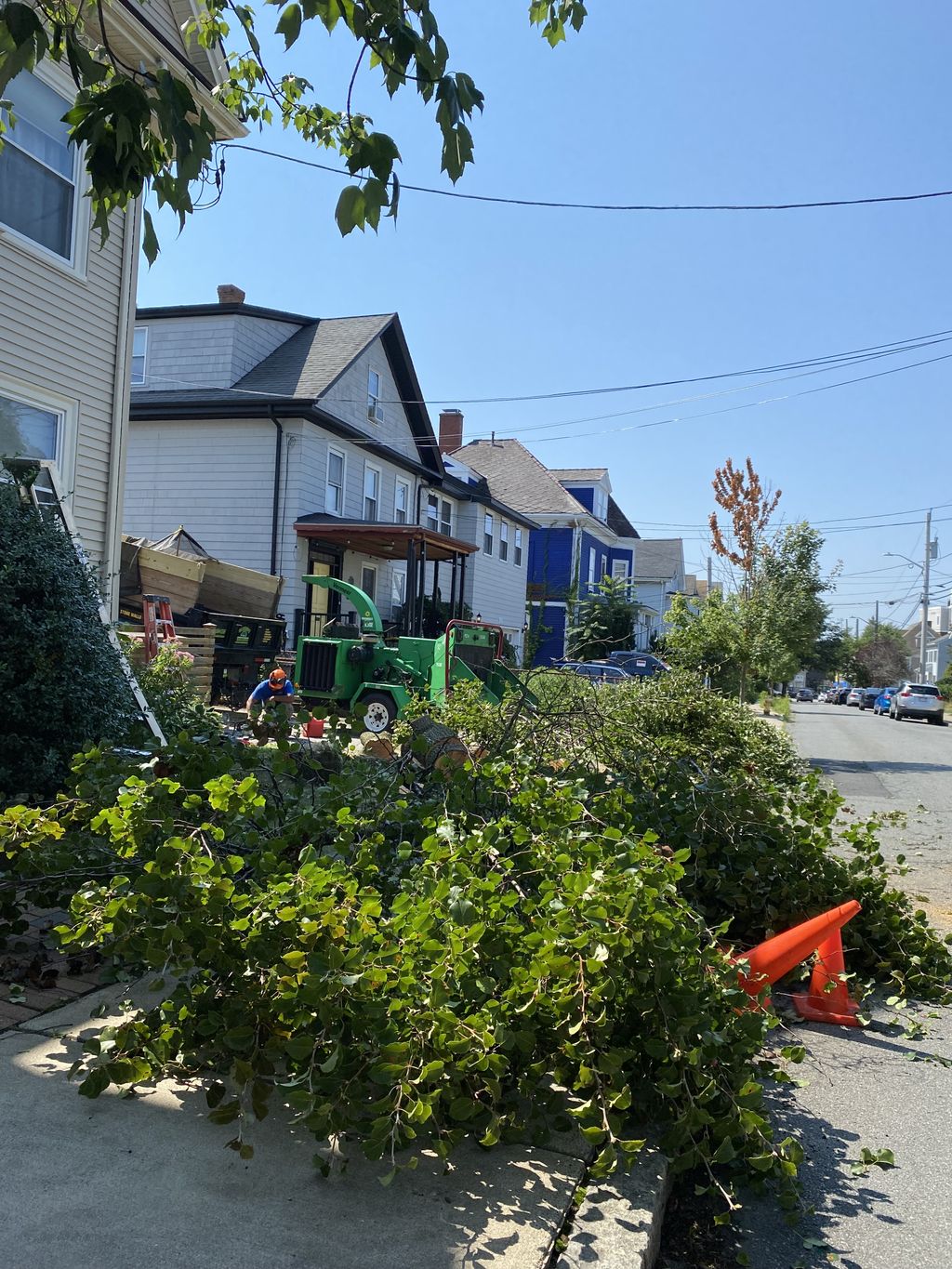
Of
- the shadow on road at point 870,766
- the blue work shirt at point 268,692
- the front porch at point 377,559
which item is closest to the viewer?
the blue work shirt at point 268,692

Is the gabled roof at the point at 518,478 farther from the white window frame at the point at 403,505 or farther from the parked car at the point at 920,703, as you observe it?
the parked car at the point at 920,703

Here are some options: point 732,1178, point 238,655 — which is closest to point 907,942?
point 732,1178

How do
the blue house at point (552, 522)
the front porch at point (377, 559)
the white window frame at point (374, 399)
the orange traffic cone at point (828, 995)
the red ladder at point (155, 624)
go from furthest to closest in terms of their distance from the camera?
1. the blue house at point (552, 522)
2. the white window frame at point (374, 399)
3. the front porch at point (377, 559)
4. the red ladder at point (155, 624)
5. the orange traffic cone at point (828, 995)

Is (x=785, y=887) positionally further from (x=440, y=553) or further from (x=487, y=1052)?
(x=440, y=553)

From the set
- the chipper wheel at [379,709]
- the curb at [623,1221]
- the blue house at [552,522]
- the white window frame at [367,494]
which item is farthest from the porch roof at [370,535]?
the curb at [623,1221]

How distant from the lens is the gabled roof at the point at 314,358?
65.8 feet

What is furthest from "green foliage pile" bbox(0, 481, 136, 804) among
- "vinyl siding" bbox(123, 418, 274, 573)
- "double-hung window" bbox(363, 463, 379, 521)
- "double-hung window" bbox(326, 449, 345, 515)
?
"double-hung window" bbox(363, 463, 379, 521)

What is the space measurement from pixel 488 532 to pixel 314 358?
10.8 meters

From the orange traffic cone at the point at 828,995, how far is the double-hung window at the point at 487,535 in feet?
86.5

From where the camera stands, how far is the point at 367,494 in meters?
22.8

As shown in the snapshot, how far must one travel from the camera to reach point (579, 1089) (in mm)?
2723

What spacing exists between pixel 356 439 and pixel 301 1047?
19.6m

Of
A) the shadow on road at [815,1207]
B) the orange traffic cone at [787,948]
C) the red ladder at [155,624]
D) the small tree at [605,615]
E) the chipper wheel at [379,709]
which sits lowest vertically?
the shadow on road at [815,1207]

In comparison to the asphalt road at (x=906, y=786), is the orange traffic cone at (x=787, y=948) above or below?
above
